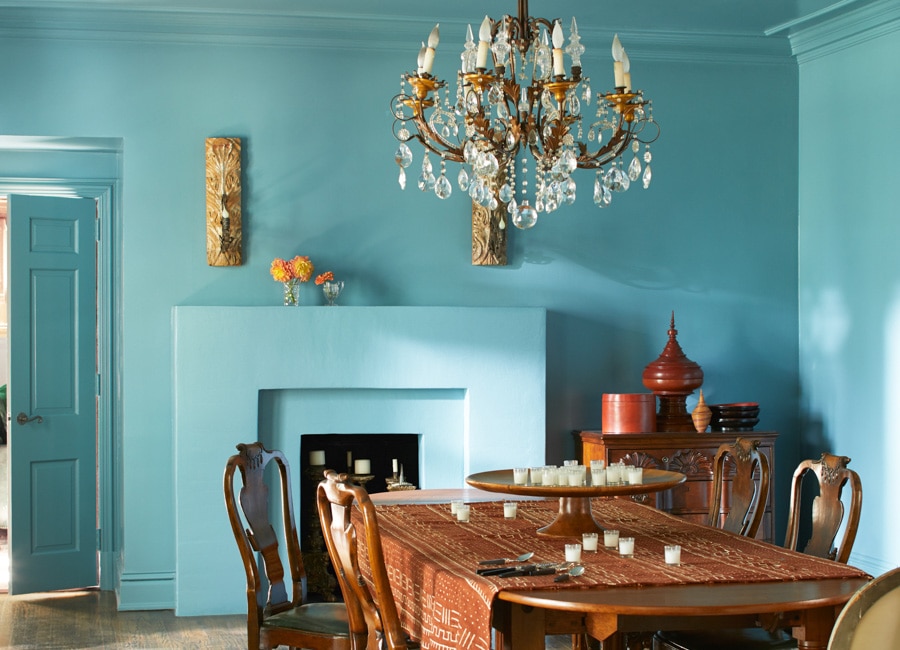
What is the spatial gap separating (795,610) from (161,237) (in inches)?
154

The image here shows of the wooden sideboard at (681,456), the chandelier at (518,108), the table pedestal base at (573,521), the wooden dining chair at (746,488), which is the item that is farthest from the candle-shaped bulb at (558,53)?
the wooden sideboard at (681,456)

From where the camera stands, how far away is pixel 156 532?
18.2 feet

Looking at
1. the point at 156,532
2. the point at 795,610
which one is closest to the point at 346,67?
the point at 156,532

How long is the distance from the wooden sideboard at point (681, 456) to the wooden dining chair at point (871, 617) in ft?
11.4

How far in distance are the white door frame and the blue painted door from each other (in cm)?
5

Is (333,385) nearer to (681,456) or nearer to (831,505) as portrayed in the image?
(681,456)

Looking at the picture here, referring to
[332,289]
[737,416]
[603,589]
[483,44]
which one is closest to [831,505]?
[603,589]

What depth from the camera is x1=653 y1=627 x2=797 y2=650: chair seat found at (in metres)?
3.13

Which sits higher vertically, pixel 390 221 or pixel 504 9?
pixel 504 9

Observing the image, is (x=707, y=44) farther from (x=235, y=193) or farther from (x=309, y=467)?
(x=309, y=467)

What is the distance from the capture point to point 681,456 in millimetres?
5559

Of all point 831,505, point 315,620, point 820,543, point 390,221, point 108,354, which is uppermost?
point 390,221

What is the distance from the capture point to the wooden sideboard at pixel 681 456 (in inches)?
215

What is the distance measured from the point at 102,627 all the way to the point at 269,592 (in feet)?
6.34
